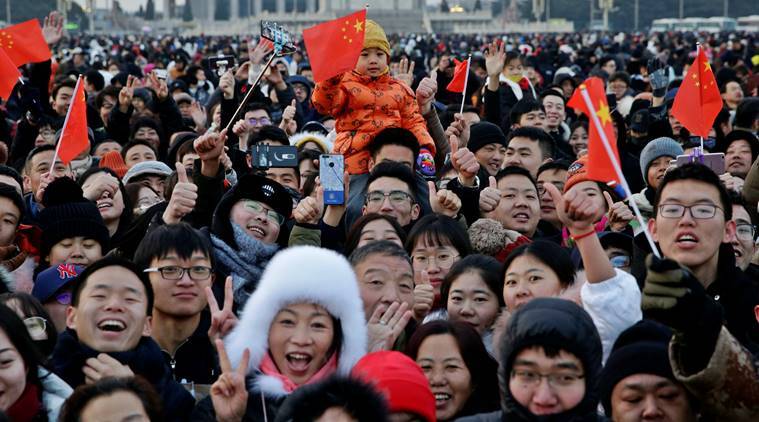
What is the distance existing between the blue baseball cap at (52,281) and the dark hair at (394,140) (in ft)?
8.63

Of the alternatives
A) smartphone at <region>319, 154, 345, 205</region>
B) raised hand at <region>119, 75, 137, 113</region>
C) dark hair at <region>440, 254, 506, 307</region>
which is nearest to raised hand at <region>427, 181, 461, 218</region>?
smartphone at <region>319, 154, 345, 205</region>

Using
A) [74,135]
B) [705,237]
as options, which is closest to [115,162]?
[74,135]

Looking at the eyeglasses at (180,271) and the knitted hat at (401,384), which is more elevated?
the eyeglasses at (180,271)

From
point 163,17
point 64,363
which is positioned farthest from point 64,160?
point 163,17

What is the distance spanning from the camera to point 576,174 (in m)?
7.85

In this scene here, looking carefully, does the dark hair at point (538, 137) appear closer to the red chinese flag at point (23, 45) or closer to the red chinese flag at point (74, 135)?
the red chinese flag at point (74, 135)

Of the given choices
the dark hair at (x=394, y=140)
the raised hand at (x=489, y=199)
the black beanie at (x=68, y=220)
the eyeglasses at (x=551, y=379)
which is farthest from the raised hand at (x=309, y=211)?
the eyeglasses at (x=551, y=379)

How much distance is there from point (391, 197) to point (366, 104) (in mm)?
1679

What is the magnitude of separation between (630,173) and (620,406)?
6.16 m

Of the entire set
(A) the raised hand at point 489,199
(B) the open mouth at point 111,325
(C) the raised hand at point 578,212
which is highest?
(C) the raised hand at point 578,212

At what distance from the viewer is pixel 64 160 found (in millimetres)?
8914

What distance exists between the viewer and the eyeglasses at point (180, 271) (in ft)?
19.4

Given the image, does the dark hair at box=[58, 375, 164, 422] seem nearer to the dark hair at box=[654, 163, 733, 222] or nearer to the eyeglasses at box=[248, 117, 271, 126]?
the dark hair at box=[654, 163, 733, 222]

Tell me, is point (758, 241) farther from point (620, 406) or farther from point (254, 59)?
point (254, 59)
